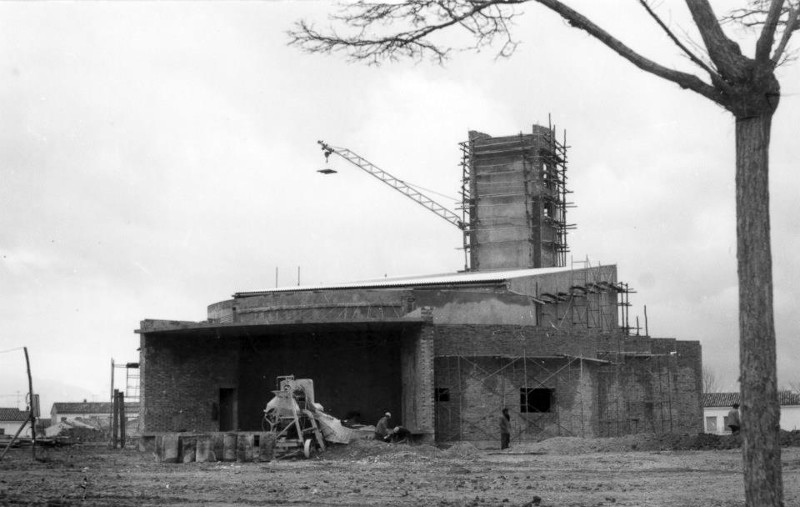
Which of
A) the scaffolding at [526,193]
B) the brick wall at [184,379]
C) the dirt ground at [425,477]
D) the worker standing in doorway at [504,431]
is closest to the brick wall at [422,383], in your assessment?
the worker standing in doorway at [504,431]

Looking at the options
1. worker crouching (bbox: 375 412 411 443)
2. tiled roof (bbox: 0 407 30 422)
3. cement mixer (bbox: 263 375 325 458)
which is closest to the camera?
cement mixer (bbox: 263 375 325 458)

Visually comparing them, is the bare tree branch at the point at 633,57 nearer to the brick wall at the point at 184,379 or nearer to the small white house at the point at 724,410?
the brick wall at the point at 184,379

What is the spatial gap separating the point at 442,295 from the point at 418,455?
10.7 meters

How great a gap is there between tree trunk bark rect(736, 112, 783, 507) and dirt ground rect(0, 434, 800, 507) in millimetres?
4490

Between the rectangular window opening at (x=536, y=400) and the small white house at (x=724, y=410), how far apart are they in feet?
152

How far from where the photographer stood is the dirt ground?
13.9 m

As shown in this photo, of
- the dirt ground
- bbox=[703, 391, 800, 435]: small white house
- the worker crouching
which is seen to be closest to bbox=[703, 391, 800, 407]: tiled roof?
bbox=[703, 391, 800, 435]: small white house

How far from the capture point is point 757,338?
8.31 meters

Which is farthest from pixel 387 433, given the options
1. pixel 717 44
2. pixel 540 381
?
pixel 717 44

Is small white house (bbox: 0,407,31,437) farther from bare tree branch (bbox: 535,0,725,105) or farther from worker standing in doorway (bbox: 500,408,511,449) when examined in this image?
bare tree branch (bbox: 535,0,725,105)

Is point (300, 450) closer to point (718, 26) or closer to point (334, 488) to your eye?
point (334, 488)

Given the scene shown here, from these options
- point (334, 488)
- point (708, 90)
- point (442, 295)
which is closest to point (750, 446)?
point (708, 90)

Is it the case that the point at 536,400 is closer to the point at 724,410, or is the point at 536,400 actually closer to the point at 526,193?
the point at 526,193

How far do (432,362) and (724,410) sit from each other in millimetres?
55452
